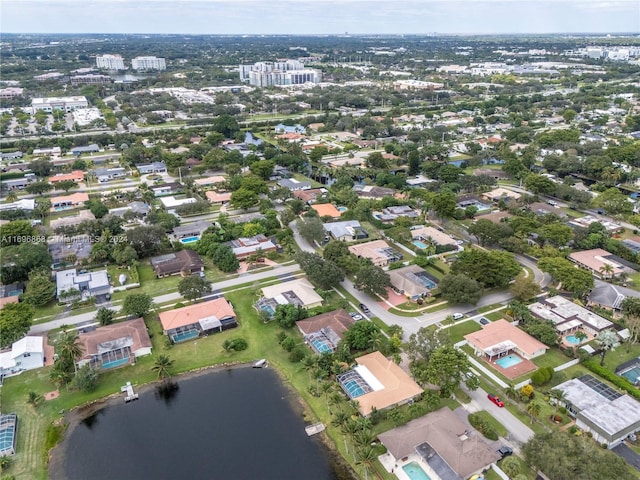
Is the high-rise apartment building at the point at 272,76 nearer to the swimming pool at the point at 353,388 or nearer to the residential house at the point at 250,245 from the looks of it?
the residential house at the point at 250,245

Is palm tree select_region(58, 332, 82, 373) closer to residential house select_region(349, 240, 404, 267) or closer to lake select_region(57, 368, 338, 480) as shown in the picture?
lake select_region(57, 368, 338, 480)

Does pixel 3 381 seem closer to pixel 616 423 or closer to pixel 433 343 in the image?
pixel 433 343

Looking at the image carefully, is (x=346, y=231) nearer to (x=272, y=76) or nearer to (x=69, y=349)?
(x=69, y=349)

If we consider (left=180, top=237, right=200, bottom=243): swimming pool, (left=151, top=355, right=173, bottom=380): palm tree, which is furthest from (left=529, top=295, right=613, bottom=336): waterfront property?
(left=180, top=237, right=200, bottom=243): swimming pool

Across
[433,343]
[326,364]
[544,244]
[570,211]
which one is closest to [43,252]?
[326,364]

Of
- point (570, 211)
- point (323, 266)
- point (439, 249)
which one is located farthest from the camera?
point (570, 211)

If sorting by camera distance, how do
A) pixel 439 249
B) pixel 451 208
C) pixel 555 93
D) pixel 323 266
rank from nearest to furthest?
1. pixel 323 266
2. pixel 439 249
3. pixel 451 208
4. pixel 555 93
